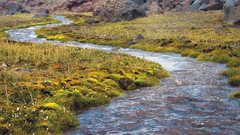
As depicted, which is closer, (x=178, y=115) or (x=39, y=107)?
(x=39, y=107)

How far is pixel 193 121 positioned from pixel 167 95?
338cm

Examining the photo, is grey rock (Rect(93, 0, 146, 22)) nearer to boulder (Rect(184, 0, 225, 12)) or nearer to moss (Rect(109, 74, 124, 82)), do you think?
boulder (Rect(184, 0, 225, 12))

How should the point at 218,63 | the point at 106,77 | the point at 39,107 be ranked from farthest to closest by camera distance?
1. the point at 218,63
2. the point at 106,77
3. the point at 39,107

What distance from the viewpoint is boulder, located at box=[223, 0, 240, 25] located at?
1682 inches

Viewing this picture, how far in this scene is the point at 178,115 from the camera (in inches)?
341

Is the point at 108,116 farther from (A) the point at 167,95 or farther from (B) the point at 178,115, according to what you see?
(A) the point at 167,95

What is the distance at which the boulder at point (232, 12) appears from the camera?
4272 centimetres

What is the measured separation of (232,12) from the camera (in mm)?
44875

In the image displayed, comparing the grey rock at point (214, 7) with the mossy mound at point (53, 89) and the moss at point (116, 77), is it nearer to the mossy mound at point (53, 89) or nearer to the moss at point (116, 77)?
the mossy mound at point (53, 89)

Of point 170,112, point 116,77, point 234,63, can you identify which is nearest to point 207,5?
point 234,63

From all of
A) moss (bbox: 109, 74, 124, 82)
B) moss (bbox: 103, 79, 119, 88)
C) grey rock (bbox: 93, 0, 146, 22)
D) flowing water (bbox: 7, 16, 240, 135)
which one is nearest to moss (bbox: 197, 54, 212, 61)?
flowing water (bbox: 7, 16, 240, 135)

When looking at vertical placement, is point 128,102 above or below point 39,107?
below

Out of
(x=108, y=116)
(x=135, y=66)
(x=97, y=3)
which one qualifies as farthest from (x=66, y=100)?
(x=97, y=3)

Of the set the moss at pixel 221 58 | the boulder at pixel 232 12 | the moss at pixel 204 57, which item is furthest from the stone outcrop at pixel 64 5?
the moss at pixel 221 58
